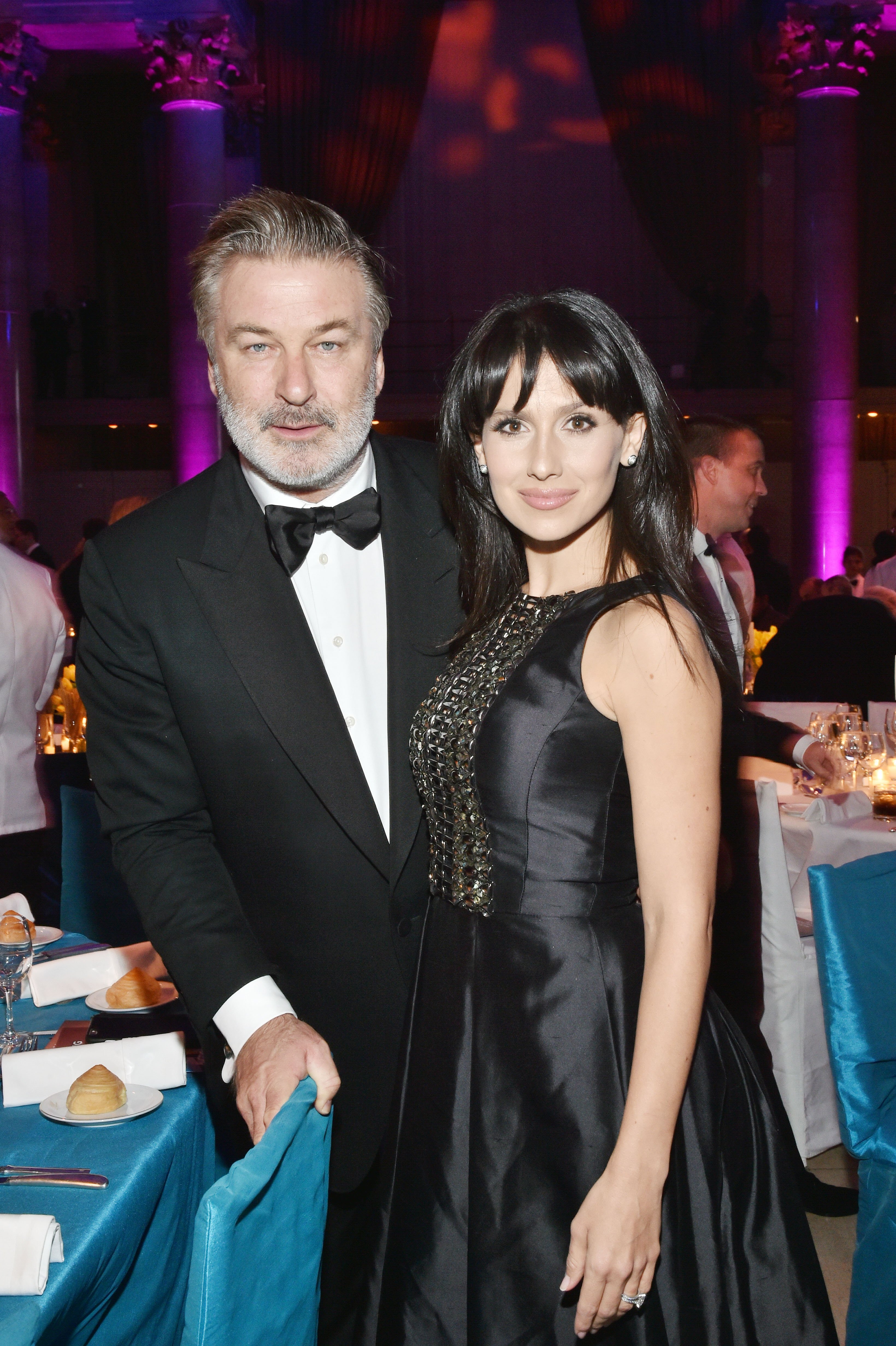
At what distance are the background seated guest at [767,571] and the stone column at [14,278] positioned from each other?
22.5ft

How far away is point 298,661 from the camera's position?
1645 mm

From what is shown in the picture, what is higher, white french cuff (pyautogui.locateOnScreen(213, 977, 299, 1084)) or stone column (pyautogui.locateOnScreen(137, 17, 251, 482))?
stone column (pyautogui.locateOnScreen(137, 17, 251, 482))

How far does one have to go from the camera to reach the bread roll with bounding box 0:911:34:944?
6.01ft

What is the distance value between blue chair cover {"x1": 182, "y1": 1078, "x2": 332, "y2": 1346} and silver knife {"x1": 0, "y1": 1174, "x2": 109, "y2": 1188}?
1.07 feet

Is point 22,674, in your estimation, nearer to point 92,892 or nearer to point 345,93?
point 92,892

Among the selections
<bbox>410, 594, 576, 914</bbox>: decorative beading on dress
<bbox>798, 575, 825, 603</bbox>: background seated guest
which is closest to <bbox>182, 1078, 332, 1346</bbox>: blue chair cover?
<bbox>410, 594, 576, 914</bbox>: decorative beading on dress

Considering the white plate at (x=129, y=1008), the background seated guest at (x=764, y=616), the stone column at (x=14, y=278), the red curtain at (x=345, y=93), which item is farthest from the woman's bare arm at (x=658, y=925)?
the red curtain at (x=345, y=93)

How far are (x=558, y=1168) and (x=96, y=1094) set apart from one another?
626mm

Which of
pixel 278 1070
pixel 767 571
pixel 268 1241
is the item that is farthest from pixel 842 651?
pixel 767 571

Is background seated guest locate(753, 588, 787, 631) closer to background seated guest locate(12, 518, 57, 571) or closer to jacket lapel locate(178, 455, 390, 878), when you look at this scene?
background seated guest locate(12, 518, 57, 571)

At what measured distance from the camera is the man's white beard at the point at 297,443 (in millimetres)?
1641

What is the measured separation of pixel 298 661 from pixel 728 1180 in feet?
2.91

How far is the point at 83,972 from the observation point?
2.07 meters

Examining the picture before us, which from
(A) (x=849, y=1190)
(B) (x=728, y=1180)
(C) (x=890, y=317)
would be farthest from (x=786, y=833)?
(C) (x=890, y=317)
